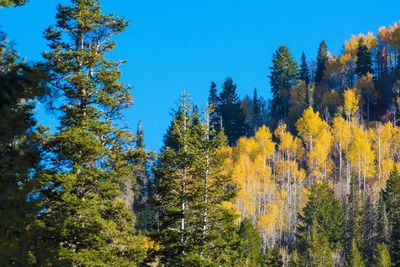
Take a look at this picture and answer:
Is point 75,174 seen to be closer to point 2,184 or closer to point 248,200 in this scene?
point 2,184

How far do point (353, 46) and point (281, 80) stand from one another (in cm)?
1484

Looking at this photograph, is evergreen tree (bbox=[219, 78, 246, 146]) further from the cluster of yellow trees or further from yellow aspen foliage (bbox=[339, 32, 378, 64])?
yellow aspen foliage (bbox=[339, 32, 378, 64])

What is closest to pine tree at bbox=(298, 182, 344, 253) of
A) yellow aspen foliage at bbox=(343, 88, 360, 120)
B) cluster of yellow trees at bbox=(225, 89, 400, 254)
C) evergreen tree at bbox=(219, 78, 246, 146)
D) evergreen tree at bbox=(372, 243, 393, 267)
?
cluster of yellow trees at bbox=(225, 89, 400, 254)

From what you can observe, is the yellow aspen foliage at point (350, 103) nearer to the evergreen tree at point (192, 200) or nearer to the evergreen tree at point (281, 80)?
the evergreen tree at point (281, 80)

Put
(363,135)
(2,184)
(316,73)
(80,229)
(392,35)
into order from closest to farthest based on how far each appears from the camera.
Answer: (2,184)
(80,229)
(363,135)
(392,35)
(316,73)

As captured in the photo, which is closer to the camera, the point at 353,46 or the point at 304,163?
the point at 304,163

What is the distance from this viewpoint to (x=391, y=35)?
116 m

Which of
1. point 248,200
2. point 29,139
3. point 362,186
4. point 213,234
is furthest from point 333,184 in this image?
point 29,139

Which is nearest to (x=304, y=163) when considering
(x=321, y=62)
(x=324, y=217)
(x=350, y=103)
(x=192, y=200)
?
(x=350, y=103)

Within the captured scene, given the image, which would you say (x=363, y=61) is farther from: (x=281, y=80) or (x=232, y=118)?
(x=232, y=118)

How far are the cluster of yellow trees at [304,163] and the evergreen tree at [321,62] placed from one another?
62.8 ft

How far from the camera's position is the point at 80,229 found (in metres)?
16.0

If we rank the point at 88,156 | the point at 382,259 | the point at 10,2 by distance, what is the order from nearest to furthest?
1. the point at 10,2
2. the point at 88,156
3. the point at 382,259

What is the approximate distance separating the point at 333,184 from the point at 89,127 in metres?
77.8
